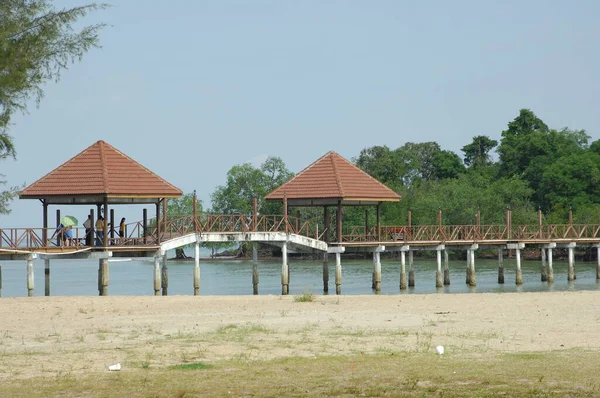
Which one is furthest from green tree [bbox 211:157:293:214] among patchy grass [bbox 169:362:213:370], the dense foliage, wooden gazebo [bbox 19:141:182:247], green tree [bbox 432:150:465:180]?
patchy grass [bbox 169:362:213:370]

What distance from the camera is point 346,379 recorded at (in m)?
15.1

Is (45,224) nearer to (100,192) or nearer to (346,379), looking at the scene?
(100,192)

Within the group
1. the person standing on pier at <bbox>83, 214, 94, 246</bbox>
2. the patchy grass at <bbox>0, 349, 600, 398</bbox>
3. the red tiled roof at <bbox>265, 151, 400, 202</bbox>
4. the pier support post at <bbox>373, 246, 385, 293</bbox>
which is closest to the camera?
the patchy grass at <bbox>0, 349, 600, 398</bbox>

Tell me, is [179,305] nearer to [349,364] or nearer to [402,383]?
[349,364]

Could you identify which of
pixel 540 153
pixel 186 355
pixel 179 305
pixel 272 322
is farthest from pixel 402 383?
pixel 540 153

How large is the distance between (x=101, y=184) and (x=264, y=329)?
18193 mm

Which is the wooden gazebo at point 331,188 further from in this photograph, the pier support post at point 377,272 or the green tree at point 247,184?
the green tree at point 247,184

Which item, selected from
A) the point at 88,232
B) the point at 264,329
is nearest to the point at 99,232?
the point at 88,232

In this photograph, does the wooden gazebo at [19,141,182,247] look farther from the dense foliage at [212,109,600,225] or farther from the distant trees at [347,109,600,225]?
the distant trees at [347,109,600,225]

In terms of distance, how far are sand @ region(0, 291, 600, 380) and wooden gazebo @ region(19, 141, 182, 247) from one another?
795cm

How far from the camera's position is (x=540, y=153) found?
315ft

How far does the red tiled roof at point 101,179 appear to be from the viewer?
3838 cm

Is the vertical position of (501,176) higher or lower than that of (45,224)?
higher

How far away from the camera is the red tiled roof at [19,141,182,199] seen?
126 feet
